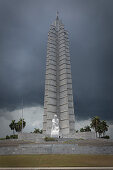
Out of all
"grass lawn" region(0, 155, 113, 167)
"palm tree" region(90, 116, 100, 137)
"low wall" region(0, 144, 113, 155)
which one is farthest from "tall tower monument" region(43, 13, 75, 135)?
"grass lawn" region(0, 155, 113, 167)

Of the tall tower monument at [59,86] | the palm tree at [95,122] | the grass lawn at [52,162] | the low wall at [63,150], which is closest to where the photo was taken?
the grass lawn at [52,162]

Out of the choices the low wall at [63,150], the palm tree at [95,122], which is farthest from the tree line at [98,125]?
the low wall at [63,150]

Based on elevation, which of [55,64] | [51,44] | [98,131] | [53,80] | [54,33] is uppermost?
[54,33]

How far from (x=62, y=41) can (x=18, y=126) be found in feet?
110

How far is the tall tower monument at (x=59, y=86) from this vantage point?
5377 centimetres

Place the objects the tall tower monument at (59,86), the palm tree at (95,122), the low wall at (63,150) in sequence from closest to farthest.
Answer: the low wall at (63,150) → the tall tower monument at (59,86) → the palm tree at (95,122)

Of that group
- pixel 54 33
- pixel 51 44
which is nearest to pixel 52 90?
pixel 51 44

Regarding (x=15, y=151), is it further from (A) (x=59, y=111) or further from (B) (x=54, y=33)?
(B) (x=54, y=33)

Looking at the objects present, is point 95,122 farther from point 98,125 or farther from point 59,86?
point 59,86

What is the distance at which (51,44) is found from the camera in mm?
63281

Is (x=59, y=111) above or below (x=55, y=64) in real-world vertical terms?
below

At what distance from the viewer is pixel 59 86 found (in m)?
59.2

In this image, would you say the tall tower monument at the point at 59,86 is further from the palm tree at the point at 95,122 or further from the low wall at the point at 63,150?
the low wall at the point at 63,150

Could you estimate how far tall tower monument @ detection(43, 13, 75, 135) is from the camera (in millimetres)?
53769
